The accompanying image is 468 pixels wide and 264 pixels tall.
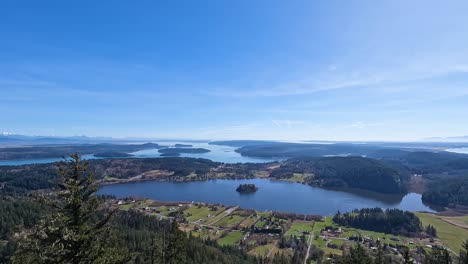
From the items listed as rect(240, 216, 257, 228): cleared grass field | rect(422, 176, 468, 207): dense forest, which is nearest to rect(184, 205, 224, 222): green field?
rect(240, 216, 257, 228): cleared grass field

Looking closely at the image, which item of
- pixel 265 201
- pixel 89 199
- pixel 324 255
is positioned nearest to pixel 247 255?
pixel 324 255

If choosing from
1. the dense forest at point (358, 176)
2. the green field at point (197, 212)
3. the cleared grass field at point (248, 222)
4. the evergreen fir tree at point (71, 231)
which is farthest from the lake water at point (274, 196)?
the evergreen fir tree at point (71, 231)

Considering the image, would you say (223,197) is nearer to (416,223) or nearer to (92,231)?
(416,223)

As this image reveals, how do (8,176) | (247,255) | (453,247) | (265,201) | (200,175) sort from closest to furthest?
1. (247,255)
2. (453,247)
3. (265,201)
4. (8,176)
5. (200,175)

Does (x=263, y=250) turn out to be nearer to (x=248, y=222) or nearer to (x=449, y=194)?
(x=248, y=222)

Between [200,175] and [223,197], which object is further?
[200,175]

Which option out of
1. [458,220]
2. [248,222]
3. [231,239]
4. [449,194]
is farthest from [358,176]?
[231,239]

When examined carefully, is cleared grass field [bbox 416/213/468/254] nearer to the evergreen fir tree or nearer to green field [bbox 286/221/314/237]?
green field [bbox 286/221/314/237]
